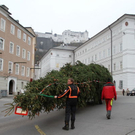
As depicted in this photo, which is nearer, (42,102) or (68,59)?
(42,102)

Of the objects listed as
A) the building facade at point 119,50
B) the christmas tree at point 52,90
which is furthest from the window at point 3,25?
the christmas tree at point 52,90

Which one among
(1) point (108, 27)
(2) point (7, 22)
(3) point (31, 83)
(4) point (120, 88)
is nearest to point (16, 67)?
(2) point (7, 22)

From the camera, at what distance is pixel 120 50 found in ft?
132

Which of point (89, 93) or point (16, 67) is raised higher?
point (16, 67)

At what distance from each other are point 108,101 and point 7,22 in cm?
2662

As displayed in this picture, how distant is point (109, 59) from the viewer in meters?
45.0

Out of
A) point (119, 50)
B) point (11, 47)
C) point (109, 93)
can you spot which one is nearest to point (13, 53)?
point (11, 47)

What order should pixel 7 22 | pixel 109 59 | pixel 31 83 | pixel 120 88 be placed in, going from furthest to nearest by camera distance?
1. pixel 109 59
2. pixel 120 88
3. pixel 7 22
4. pixel 31 83

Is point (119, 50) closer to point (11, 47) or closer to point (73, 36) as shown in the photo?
point (11, 47)

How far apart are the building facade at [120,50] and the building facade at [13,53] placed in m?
18.5

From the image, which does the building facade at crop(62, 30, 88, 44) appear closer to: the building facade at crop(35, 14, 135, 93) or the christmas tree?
the building facade at crop(35, 14, 135, 93)

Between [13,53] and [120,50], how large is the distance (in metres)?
22.2

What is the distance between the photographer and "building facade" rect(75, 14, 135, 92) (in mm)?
37188

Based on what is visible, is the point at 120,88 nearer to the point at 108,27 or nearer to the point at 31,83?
the point at 108,27
